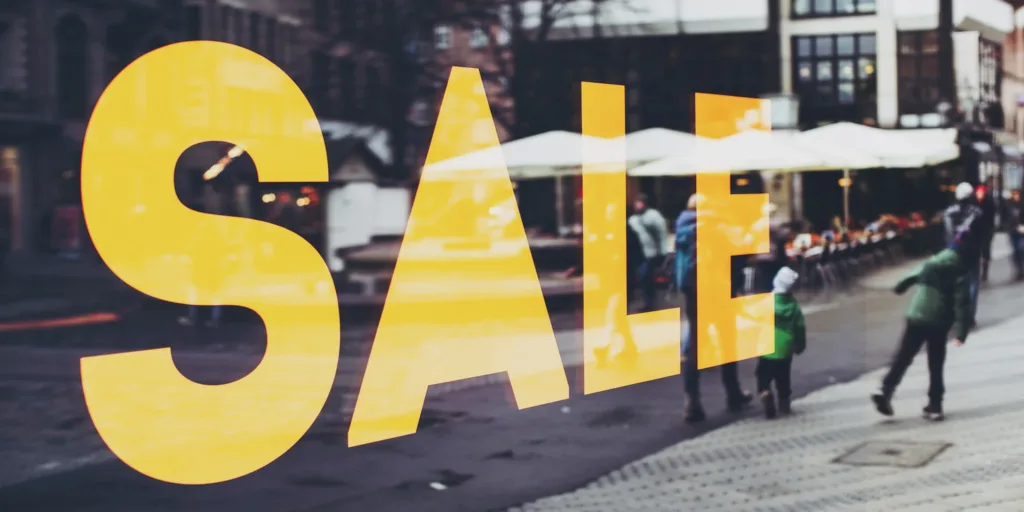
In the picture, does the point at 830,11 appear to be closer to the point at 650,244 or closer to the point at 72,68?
the point at 650,244

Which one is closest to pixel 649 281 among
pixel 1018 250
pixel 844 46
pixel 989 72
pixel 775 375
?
pixel 775 375

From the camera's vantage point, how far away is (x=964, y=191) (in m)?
12.9

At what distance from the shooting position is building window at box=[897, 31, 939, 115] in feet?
34.2

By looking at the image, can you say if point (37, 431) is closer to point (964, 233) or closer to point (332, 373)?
point (332, 373)

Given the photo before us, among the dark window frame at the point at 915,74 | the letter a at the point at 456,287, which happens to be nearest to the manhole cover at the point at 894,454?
the letter a at the point at 456,287

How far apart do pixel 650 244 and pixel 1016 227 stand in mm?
10312

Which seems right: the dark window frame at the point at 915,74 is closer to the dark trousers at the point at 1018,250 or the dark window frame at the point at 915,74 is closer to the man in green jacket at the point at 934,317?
the man in green jacket at the point at 934,317

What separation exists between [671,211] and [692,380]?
1.18m

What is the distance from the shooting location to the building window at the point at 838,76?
972 cm

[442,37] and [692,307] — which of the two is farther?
[692,307]

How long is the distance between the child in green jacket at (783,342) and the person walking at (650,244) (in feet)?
2.68

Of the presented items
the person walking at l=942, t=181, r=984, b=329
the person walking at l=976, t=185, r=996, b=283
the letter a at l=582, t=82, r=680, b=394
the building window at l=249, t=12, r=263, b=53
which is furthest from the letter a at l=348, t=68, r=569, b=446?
the person walking at l=976, t=185, r=996, b=283

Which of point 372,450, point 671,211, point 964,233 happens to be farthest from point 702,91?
point 372,450

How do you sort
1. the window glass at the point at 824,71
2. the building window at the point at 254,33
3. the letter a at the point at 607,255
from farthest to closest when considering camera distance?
the window glass at the point at 824,71 → the letter a at the point at 607,255 → the building window at the point at 254,33
